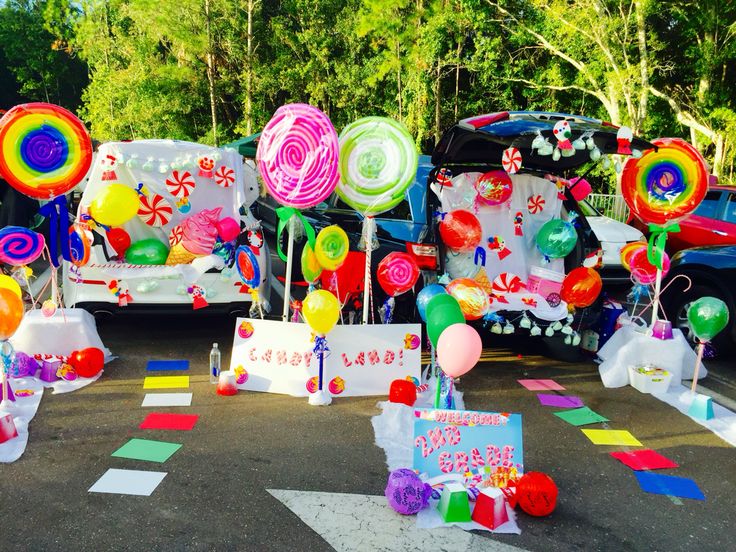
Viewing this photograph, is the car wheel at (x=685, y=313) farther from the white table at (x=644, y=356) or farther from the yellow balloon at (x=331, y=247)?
the yellow balloon at (x=331, y=247)

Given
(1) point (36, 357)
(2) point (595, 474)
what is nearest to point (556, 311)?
(2) point (595, 474)

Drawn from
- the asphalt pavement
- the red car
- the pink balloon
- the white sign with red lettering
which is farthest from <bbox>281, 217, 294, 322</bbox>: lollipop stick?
the red car

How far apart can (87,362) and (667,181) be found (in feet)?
17.0

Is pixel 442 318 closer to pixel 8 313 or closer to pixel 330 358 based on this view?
pixel 330 358

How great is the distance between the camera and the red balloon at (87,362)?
506 centimetres

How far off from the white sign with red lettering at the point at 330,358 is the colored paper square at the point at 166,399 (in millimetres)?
439

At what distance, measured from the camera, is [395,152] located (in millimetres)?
4754

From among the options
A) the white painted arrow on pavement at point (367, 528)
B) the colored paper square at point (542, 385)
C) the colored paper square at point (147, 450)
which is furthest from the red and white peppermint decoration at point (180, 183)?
the white painted arrow on pavement at point (367, 528)

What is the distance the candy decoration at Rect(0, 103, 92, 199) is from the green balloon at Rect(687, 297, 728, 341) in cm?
505

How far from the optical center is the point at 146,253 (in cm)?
632

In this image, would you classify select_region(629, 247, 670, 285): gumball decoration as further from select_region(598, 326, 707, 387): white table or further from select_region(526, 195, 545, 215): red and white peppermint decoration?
select_region(526, 195, 545, 215): red and white peppermint decoration

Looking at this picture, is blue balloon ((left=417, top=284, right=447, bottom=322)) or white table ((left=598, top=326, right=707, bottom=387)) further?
white table ((left=598, top=326, right=707, bottom=387))

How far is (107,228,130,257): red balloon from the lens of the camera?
6344 mm

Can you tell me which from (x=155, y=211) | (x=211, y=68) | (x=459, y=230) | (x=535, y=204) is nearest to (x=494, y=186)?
(x=535, y=204)
